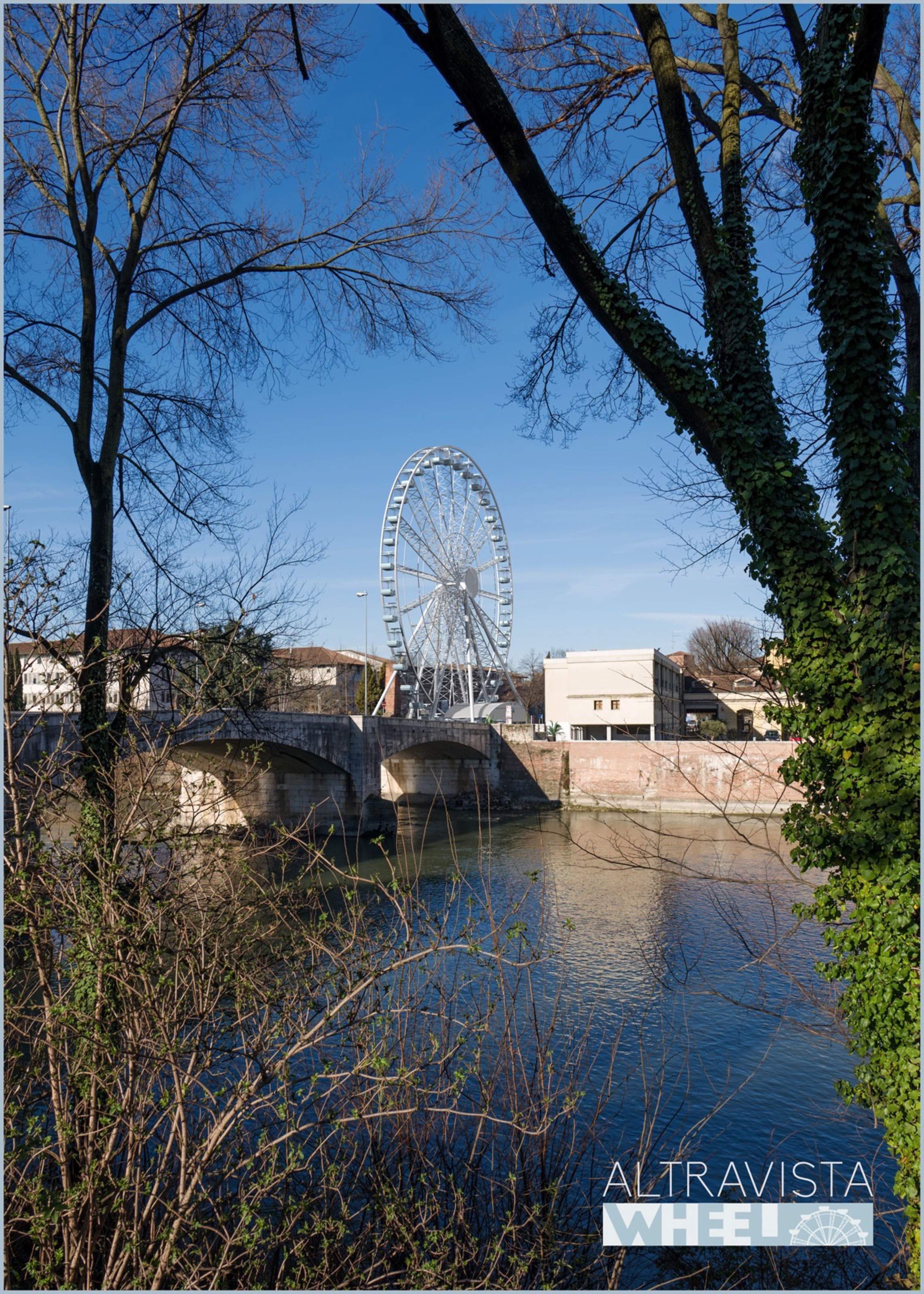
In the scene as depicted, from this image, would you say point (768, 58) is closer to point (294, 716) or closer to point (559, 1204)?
point (559, 1204)

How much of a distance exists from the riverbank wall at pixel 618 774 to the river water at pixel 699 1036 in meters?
15.1

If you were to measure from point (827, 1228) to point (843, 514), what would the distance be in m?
4.46

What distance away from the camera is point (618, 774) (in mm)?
36000

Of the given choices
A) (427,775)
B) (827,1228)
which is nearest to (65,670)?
(827,1228)

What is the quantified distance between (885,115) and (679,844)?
2026 centimetres

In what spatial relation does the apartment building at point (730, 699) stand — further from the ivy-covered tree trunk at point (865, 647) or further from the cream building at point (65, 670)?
the cream building at point (65, 670)

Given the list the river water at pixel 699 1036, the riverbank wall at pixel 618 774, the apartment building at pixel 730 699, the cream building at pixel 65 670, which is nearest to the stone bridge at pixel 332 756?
the riverbank wall at pixel 618 774

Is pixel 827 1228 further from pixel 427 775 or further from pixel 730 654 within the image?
pixel 427 775

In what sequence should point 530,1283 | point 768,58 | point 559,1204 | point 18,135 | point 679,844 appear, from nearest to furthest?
point 530,1283 < point 559,1204 < point 768,58 < point 18,135 < point 679,844

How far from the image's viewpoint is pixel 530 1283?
522cm

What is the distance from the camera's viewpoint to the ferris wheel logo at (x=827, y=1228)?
576 cm

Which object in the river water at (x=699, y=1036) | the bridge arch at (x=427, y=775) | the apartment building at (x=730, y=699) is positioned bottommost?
the river water at (x=699, y=1036)

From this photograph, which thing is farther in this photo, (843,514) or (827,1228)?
(827,1228)

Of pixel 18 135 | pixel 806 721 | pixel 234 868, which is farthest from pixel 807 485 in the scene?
pixel 18 135
